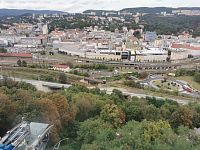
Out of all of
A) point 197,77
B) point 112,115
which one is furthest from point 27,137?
point 197,77

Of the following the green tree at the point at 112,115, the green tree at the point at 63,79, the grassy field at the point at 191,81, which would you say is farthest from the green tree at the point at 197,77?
the green tree at the point at 112,115

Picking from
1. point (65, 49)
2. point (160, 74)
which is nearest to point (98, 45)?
point (65, 49)

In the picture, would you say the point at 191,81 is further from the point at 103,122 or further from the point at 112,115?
the point at 103,122

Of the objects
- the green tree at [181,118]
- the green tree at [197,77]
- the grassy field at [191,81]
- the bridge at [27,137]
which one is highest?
the bridge at [27,137]

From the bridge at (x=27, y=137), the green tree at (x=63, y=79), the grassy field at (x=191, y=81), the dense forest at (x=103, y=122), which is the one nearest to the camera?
the bridge at (x=27, y=137)

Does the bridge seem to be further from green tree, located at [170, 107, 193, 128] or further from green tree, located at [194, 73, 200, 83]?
green tree, located at [194, 73, 200, 83]

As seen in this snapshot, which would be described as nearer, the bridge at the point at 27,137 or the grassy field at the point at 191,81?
the bridge at the point at 27,137

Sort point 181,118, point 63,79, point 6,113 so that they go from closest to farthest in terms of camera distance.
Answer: point 6,113, point 181,118, point 63,79

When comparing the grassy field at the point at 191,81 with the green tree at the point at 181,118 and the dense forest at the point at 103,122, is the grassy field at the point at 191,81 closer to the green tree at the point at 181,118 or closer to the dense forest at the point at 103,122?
the dense forest at the point at 103,122
